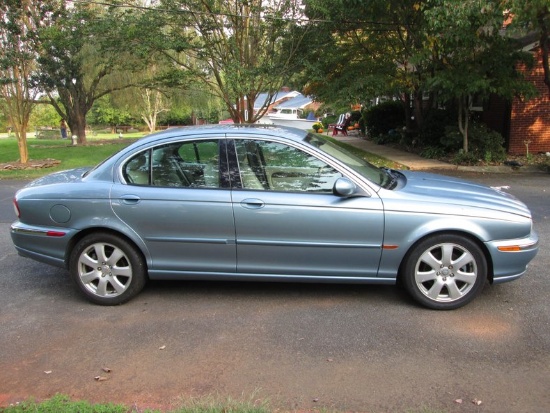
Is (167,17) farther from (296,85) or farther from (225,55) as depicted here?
(296,85)

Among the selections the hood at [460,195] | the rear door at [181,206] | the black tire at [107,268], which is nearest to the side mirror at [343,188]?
the hood at [460,195]

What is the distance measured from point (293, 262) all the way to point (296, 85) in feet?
40.8

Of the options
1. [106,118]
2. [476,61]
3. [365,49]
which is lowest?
[476,61]

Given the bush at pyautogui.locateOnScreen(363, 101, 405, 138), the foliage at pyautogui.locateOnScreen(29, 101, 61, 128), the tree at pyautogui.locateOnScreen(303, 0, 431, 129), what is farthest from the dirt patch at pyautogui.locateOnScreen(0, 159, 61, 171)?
the foliage at pyautogui.locateOnScreen(29, 101, 61, 128)

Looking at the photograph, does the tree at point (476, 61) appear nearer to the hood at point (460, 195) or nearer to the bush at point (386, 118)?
the hood at point (460, 195)

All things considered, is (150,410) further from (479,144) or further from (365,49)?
(365,49)

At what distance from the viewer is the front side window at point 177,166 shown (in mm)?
4145

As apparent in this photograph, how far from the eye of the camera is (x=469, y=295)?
393cm

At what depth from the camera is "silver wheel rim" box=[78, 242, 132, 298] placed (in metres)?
4.13

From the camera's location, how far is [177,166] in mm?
4223

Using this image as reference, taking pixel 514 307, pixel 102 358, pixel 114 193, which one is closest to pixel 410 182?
pixel 514 307

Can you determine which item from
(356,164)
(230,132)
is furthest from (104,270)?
(356,164)

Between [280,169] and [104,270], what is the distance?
6.04ft

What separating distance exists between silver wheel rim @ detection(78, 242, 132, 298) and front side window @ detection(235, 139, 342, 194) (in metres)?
1.34
